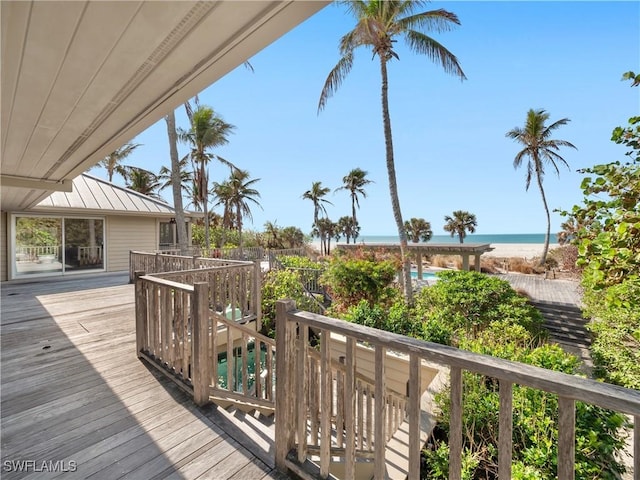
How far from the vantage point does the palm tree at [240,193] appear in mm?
21688

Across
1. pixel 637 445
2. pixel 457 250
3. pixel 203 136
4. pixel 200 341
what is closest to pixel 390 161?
pixel 457 250

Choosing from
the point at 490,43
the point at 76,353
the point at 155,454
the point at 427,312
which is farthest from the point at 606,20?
the point at 76,353

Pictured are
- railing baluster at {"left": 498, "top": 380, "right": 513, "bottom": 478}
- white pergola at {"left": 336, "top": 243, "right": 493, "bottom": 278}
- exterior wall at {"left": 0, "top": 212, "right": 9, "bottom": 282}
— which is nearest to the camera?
railing baluster at {"left": 498, "top": 380, "right": 513, "bottom": 478}

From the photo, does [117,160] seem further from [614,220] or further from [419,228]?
[419,228]

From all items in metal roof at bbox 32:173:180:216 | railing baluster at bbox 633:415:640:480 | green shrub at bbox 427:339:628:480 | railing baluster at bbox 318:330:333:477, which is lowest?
green shrub at bbox 427:339:628:480

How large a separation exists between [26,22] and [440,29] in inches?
380

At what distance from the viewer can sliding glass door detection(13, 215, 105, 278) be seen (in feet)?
29.6

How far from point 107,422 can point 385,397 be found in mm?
2277

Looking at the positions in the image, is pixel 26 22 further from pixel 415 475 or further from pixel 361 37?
pixel 361 37

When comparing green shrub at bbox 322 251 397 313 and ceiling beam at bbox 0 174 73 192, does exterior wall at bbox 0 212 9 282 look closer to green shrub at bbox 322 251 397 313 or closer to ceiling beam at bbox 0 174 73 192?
ceiling beam at bbox 0 174 73 192

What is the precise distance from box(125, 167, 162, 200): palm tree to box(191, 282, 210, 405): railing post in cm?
2153

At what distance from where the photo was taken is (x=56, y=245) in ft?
31.0

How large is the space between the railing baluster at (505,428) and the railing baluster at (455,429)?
5.5 inches

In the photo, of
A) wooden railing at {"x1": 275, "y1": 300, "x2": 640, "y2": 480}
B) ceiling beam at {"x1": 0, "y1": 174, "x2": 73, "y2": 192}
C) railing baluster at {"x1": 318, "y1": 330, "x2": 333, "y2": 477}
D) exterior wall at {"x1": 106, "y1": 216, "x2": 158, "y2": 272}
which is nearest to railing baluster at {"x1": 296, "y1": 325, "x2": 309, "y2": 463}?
wooden railing at {"x1": 275, "y1": 300, "x2": 640, "y2": 480}
